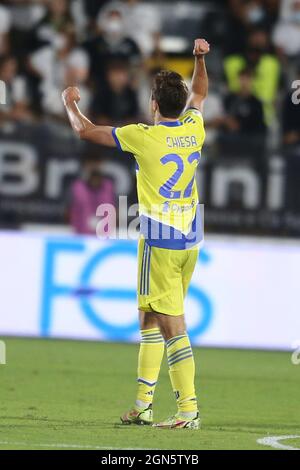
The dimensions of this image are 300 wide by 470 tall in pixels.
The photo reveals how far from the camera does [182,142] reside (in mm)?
8070

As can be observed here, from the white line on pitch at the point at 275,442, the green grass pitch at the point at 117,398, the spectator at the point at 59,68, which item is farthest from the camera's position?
the spectator at the point at 59,68

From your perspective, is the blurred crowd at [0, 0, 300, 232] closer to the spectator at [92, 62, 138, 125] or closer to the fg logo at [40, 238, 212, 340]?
the spectator at [92, 62, 138, 125]

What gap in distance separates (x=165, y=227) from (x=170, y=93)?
2.77 feet

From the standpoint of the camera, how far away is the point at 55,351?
13.0 metres

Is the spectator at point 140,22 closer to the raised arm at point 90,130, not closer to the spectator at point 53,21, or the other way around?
the spectator at point 53,21

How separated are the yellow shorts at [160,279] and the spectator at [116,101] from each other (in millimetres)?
7758

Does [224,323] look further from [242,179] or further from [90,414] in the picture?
[90,414]

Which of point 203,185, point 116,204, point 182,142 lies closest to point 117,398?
point 182,142

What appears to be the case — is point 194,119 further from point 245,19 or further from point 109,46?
point 245,19

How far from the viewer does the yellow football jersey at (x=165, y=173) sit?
8016mm

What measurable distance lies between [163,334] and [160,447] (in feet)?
4.28

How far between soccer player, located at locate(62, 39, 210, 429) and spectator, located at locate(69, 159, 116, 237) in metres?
6.34

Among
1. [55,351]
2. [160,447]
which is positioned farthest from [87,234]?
[160,447]

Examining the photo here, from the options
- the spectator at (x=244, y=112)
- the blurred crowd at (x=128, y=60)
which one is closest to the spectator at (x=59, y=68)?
the blurred crowd at (x=128, y=60)
